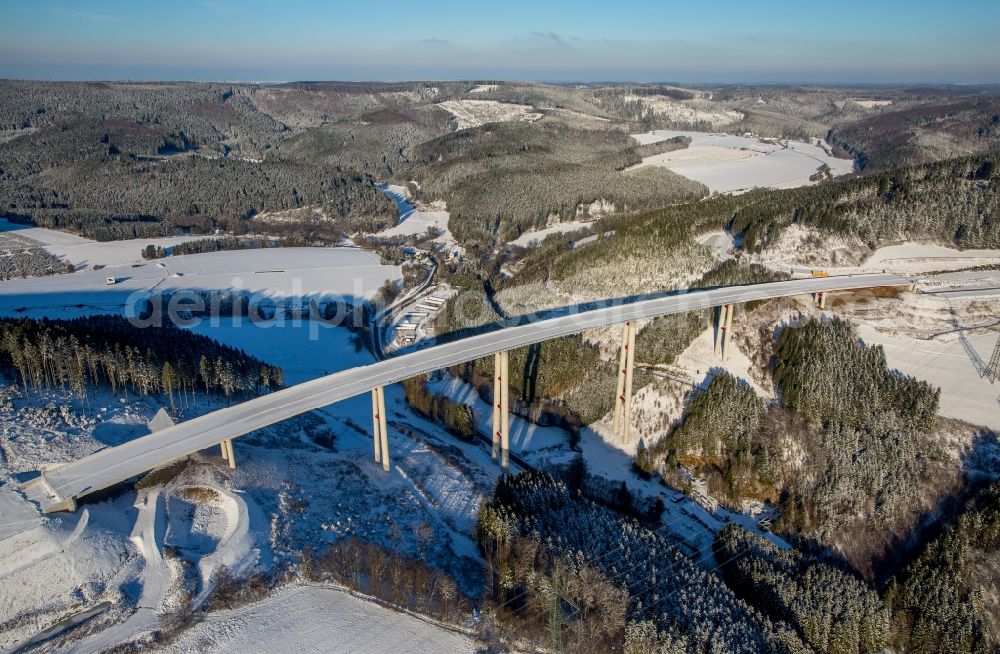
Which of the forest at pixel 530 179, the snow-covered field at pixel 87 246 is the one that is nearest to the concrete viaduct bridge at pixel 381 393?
the forest at pixel 530 179

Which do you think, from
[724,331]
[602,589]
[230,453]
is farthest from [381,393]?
[724,331]

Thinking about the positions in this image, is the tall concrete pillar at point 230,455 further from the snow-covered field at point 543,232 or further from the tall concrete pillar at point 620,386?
the snow-covered field at point 543,232

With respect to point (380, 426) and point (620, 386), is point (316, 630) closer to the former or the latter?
point (380, 426)

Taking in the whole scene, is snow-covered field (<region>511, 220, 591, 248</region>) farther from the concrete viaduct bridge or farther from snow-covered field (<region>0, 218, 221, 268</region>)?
snow-covered field (<region>0, 218, 221, 268</region>)

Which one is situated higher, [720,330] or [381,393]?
[720,330]

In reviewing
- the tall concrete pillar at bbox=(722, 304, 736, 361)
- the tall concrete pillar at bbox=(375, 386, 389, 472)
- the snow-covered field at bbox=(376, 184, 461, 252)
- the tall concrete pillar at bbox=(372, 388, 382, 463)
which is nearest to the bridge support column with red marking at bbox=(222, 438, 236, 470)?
the tall concrete pillar at bbox=(372, 388, 382, 463)
